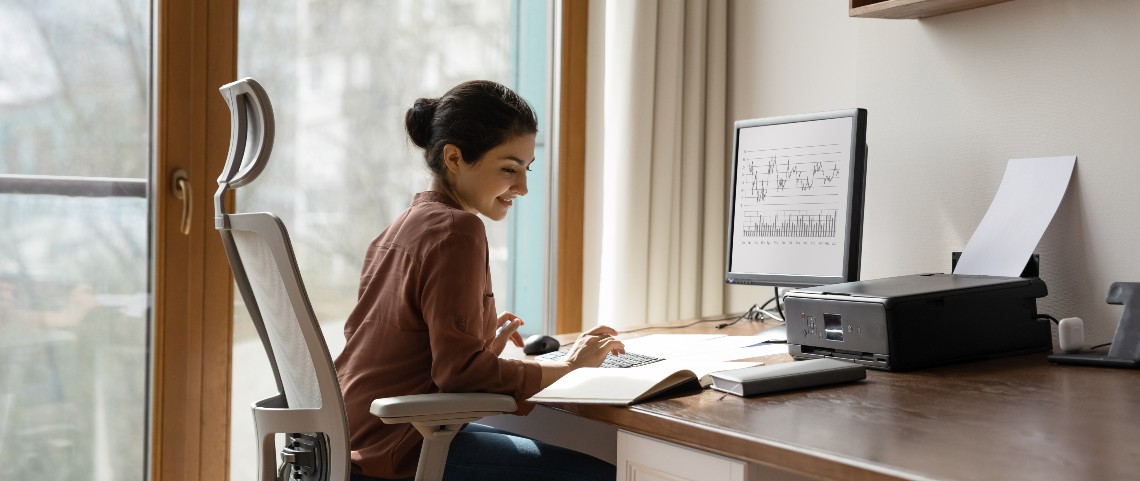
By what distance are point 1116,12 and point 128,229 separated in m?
1.97

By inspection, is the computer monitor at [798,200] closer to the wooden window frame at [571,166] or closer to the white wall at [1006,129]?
the white wall at [1006,129]

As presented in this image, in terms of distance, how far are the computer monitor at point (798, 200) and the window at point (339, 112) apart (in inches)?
31.0

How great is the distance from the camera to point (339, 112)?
7.66 feet

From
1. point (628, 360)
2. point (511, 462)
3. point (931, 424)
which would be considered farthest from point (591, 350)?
point (931, 424)

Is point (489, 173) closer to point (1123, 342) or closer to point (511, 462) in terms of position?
point (511, 462)

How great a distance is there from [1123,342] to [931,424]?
0.58 meters

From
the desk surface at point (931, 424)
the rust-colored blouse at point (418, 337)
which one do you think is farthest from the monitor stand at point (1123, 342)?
the rust-colored blouse at point (418, 337)

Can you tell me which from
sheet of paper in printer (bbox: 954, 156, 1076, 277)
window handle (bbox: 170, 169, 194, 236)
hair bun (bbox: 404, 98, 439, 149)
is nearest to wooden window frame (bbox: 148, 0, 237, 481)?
window handle (bbox: 170, 169, 194, 236)

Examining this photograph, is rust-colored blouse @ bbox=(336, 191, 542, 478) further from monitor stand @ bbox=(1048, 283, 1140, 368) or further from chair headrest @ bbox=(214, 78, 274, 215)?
monitor stand @ bbox=(1048, 283, 1140, 368)

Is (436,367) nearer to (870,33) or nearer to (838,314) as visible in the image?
(838,314)

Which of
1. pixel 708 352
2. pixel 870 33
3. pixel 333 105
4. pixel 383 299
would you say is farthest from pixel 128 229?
pixel 870 33

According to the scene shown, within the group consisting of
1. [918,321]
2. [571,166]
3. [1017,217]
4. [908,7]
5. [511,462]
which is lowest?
[511,462]

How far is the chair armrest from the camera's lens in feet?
4.25

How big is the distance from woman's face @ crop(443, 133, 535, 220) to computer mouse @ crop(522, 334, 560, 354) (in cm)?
34
